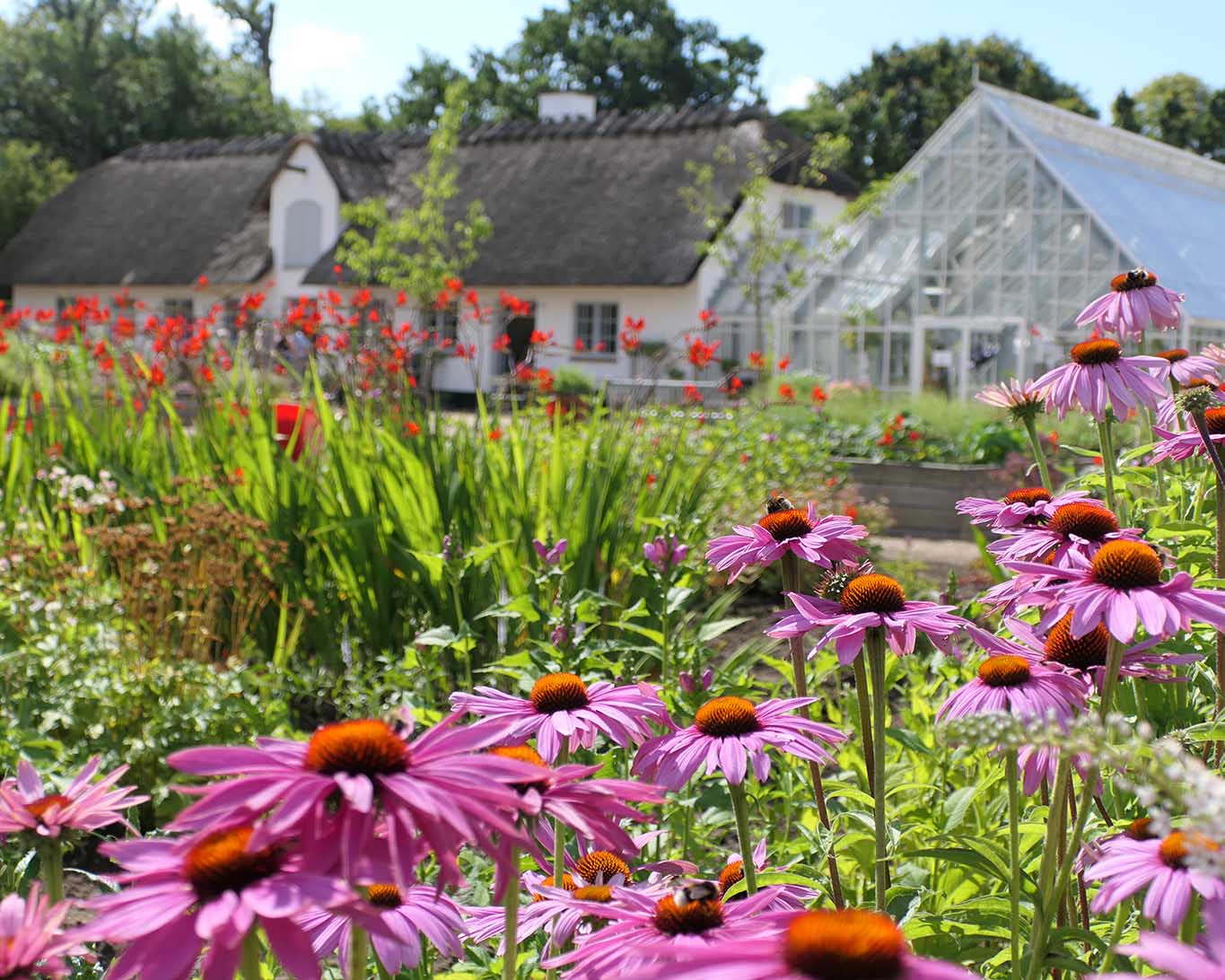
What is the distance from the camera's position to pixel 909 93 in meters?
37.8

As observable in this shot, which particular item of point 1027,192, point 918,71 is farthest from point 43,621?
point 918,71

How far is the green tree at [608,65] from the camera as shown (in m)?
40.7

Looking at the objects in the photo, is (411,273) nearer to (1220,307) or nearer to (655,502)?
(1220,307)

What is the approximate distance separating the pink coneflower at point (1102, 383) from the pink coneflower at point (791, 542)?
17.2 inches

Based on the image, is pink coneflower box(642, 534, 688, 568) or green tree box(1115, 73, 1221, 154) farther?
green tree box(1115, 73, 1221, 154)

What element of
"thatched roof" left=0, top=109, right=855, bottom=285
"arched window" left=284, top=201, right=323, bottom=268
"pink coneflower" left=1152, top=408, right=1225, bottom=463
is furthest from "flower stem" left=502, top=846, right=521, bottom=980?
"arched window" left=284, top=201, right=323, bottom=268

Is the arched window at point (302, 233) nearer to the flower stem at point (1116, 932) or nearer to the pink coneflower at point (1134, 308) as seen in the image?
the pink coneflower at point (1134, 308)

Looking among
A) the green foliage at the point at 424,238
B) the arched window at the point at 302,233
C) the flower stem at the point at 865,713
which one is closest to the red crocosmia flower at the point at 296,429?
the flower stem at the point at 865,713

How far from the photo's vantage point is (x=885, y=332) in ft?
58.4

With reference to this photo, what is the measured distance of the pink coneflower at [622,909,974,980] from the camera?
601 mm

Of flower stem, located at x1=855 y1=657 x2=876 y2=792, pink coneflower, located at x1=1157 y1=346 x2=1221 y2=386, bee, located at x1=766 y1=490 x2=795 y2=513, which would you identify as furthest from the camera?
pink coneflower, located at x1=1157 y1=346 x2=1221 y2=386

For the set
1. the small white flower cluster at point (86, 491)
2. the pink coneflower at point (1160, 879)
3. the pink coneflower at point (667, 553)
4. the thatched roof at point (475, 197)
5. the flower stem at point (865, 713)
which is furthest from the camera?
the thatched roof at point (475, 197)

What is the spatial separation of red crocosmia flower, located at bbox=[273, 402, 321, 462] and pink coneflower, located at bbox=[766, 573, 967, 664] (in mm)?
3170

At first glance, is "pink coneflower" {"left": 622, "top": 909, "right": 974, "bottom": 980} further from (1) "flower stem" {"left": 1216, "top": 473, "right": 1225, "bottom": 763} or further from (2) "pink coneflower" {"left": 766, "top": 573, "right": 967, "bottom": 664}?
(1) "flower stem" {"left": 1216, "top": 473, "right": 1225, "bottom": 763}
